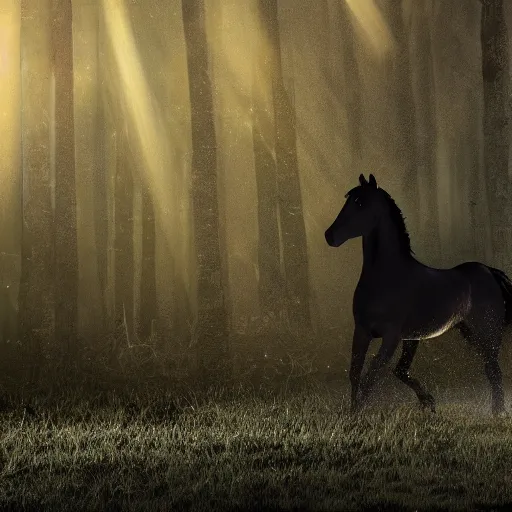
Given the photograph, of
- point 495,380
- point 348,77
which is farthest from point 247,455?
point 348,77

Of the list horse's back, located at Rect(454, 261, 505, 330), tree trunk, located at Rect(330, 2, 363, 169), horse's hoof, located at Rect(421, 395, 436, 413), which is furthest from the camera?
tree trunk, located at Rect(330, 2, 363, 169)

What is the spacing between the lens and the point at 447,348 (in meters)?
8.09

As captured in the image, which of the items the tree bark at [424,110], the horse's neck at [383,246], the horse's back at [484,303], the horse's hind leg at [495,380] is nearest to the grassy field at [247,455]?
the horse's hind leg at [495,380]

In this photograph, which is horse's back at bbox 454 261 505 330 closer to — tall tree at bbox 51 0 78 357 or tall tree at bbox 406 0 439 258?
tall tree at bbox 406 0 439 258

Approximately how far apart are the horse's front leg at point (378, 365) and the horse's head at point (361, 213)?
688 mm

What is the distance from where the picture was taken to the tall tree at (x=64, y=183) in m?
7.94

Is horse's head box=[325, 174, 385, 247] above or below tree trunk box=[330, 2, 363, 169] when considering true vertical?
below

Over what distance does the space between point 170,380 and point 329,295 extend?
1550 millimetres

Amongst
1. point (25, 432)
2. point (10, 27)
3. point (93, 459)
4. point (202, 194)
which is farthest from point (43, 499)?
point (10, 27)

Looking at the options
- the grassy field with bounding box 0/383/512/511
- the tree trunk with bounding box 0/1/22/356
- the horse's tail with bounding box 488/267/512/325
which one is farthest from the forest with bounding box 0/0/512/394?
the horse's tail with bounding box 488/267/512/325

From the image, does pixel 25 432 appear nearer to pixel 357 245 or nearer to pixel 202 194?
pixel 202 194

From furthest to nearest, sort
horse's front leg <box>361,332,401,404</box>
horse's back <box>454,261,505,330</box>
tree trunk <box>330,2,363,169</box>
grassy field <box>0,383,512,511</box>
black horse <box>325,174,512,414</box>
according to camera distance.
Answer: tree trunk <box>330,2,363,169</box>, horse's back <box>454,261,505,330</box>, black horse <box>325,174,512,414</box>, horse's front leg <box>361,332,401,404</box>, grassy field <box>0,383,512,511</box>

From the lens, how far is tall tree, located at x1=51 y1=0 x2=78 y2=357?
7941 mm

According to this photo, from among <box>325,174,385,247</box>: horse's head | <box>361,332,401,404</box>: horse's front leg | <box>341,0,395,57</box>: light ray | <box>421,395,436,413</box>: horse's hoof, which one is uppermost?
<box>341,0,395,57</box>: light ray
